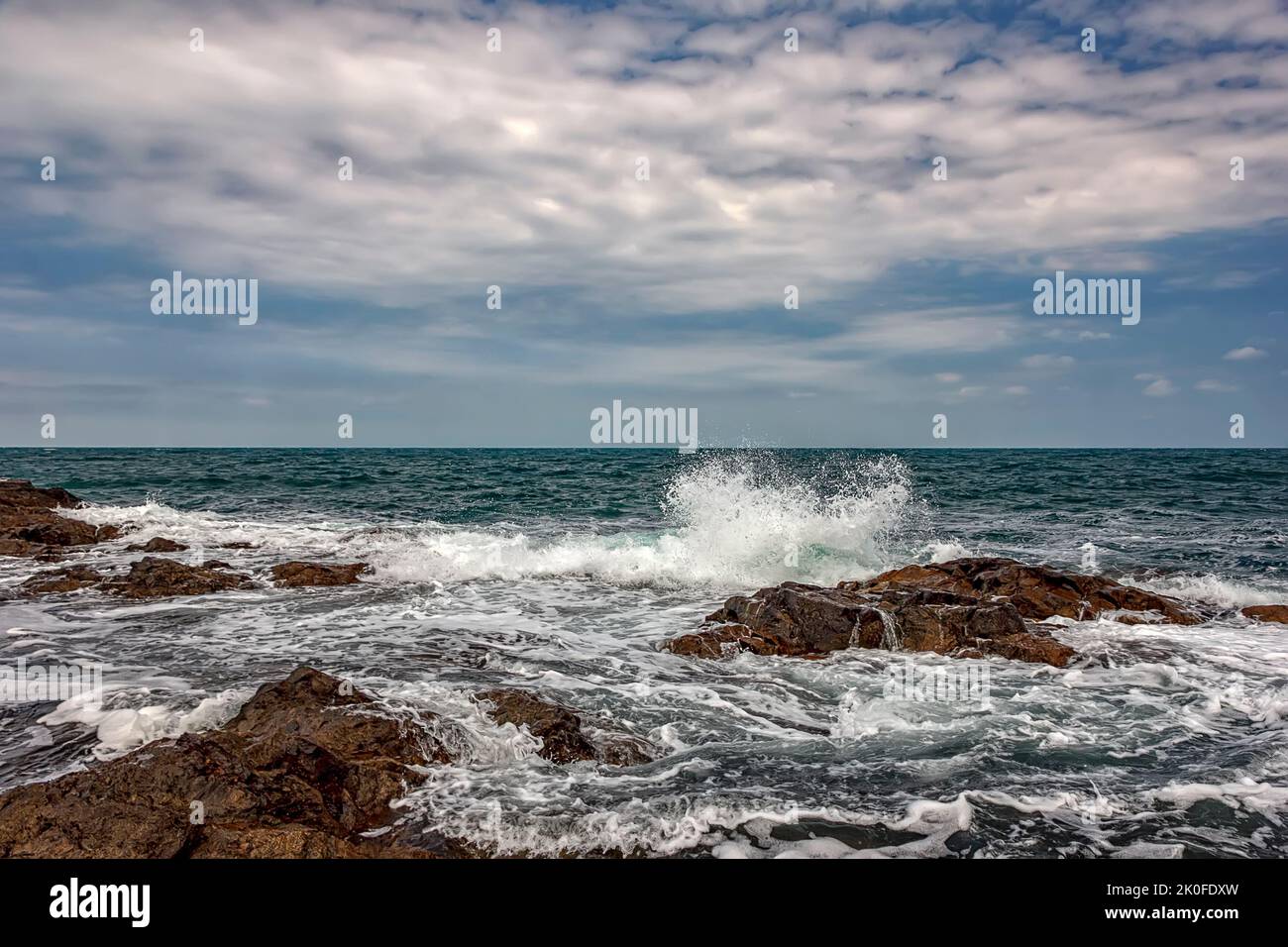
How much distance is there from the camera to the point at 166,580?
41.9 feet

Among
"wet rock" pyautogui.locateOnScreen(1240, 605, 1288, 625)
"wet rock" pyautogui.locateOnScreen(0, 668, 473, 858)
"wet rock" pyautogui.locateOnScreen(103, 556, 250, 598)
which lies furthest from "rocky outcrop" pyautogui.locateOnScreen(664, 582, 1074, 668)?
"wet rock" pyautogui.locateOnScreen(103, 556, 250, 598)

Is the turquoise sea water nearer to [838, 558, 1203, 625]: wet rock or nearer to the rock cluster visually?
the rock cluster

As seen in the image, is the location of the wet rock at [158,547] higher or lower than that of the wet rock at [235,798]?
higher

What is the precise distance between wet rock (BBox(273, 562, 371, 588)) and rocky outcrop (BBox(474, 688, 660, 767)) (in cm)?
788

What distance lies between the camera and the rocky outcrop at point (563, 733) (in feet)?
20.6

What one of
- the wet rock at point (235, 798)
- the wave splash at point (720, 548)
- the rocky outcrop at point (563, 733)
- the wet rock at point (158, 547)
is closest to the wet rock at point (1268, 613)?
the wave splash at point (720, 548)

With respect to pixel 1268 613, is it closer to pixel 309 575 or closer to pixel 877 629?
pixel 877 629

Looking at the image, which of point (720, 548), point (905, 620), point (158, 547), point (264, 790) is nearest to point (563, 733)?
point (264, 790)

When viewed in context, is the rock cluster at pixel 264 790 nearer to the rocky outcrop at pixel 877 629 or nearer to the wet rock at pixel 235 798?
the wet rock at pixel 235 798

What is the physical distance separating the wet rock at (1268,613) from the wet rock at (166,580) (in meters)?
15.9

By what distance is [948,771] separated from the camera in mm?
6031

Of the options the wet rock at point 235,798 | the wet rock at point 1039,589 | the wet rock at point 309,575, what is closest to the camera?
the wet rock at point 235,798

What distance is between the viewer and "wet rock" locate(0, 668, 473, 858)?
4133mm

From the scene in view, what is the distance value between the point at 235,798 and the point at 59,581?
35.7 ft
